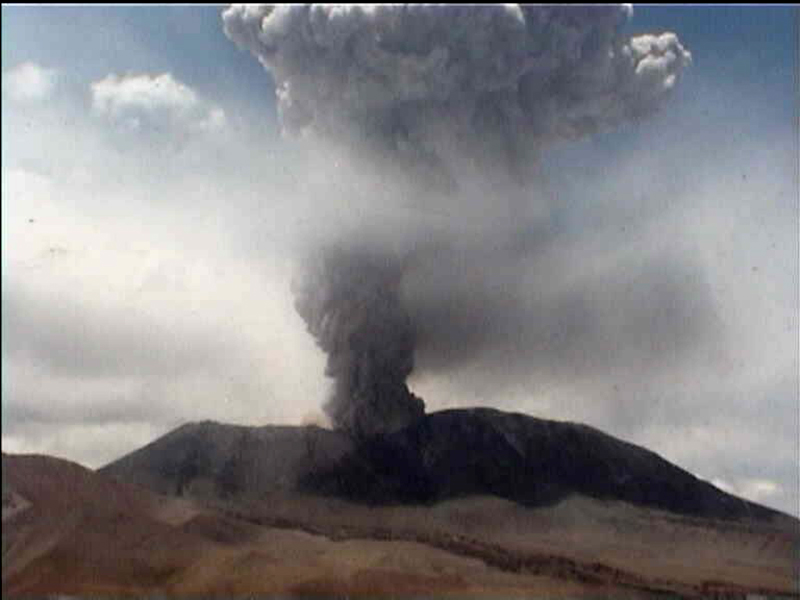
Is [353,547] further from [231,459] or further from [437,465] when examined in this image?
[437,465]

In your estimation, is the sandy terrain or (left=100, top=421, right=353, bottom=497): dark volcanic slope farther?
(left=100, top=421, right=353, bottom=497): dark volcanic slope

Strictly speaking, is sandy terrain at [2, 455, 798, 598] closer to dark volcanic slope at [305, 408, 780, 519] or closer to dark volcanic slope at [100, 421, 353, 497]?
dark volcanic slope at [305, 408, 780, 519]

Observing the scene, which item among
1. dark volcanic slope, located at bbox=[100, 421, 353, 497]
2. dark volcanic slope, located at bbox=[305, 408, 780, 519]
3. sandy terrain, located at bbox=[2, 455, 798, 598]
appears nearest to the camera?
sandy terrain, located at bbox=[2, 455, 798, 598]

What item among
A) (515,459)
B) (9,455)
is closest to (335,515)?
(515,459)

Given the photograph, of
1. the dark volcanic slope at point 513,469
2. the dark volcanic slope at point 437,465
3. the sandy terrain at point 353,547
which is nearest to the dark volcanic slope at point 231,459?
the dark volcanic slope at point 437,465

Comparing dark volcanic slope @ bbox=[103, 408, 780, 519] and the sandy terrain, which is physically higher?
dark volcanic slope @ bbox=[103, 408, 780, 519]

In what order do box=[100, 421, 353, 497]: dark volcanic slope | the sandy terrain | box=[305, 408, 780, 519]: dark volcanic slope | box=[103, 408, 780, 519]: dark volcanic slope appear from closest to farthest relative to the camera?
the sandy terrain < box=[100, 421, 353, 497]: dark volcanic slope < box=[103, 408, 780, 519]: dark volcanic slope < box=[305, 408, 780, 519]: dark volcanic slope

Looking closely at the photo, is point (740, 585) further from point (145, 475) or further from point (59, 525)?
point (59, 525)

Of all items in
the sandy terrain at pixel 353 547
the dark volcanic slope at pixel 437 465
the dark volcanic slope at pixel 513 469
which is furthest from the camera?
the dark volcanic slope at pixel 513 469

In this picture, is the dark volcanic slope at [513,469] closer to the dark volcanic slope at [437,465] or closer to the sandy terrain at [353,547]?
the dark volcanic slope at [437,465]

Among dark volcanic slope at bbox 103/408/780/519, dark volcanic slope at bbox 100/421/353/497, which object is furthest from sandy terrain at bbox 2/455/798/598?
dark volcanic slope at bbox 100/421/353/497
